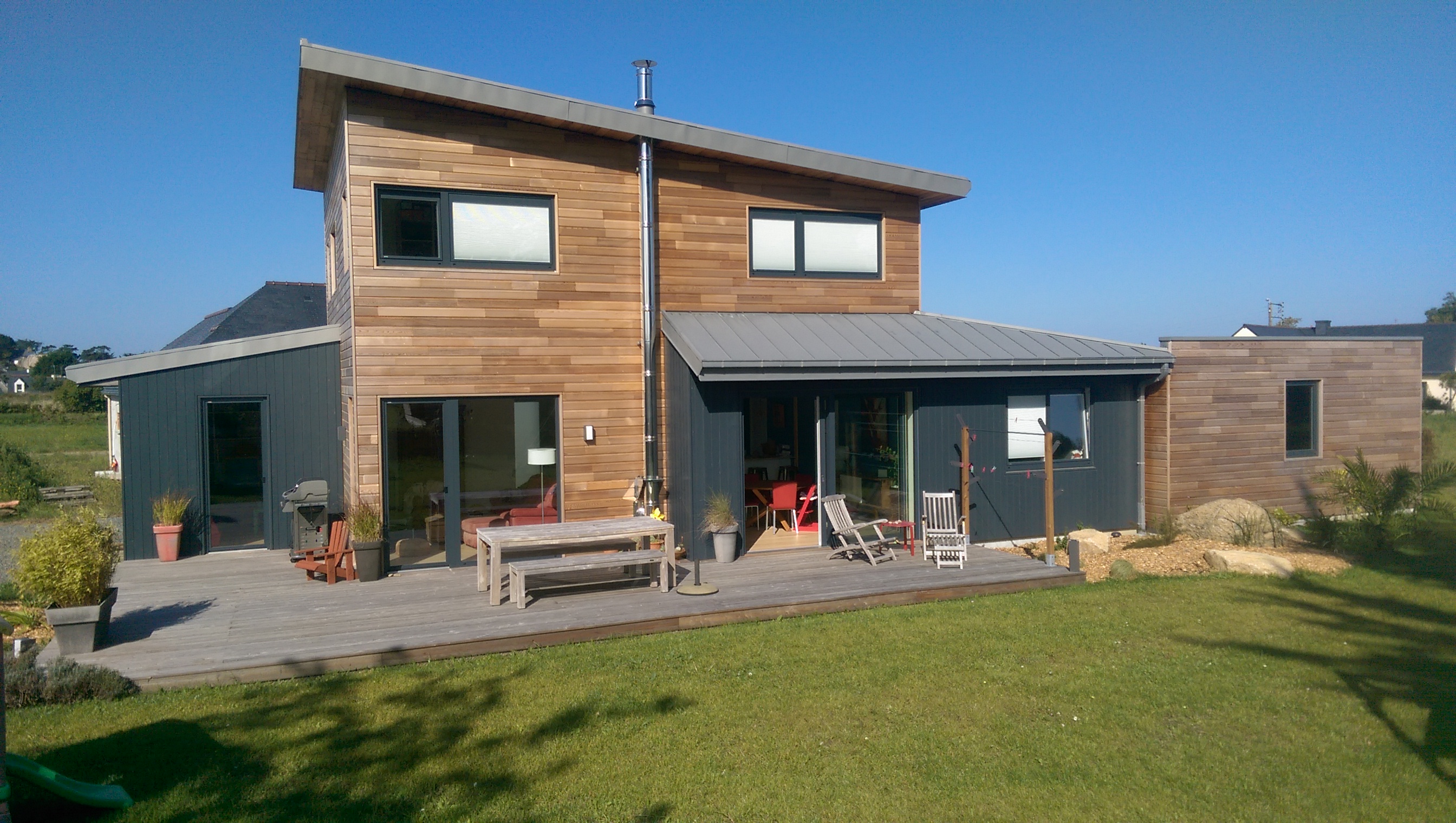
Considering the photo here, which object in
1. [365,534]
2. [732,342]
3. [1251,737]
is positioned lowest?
[1251,737]

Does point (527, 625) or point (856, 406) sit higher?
point (856, 406)

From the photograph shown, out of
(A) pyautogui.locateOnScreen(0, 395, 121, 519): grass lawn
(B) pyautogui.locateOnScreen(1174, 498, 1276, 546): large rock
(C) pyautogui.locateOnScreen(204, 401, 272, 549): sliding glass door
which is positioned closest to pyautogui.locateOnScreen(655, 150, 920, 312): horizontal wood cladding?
(B) pyautogui.locateOnScreen(1174, 498, 1276, 546): large rock

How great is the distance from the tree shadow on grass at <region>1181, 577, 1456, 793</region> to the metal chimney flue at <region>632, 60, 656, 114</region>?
817 cm

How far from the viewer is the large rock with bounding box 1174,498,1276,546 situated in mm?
11133

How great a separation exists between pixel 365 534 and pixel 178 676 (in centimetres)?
308

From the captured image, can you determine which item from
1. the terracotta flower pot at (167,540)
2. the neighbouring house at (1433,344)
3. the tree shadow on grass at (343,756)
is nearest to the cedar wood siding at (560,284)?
the terracotta flower pot at (167,540)

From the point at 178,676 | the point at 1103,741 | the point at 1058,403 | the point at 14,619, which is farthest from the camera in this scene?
the point at 1058,403

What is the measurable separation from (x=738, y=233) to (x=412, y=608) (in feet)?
19.3

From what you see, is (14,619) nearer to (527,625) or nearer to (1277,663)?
(527,625)

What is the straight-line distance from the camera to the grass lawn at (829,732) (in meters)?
4.58

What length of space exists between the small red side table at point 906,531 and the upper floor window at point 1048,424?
5.59 feet

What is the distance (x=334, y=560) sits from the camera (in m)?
9.23

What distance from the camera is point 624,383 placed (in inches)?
422

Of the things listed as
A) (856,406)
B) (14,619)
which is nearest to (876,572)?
(856,406)
